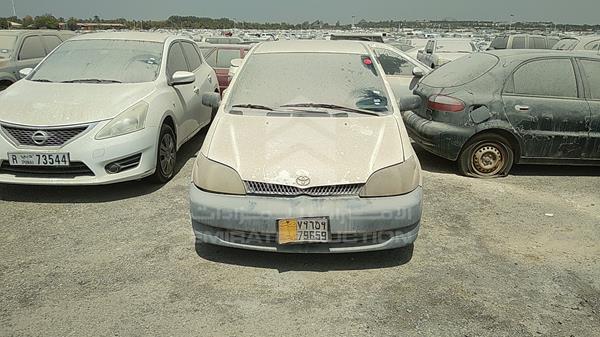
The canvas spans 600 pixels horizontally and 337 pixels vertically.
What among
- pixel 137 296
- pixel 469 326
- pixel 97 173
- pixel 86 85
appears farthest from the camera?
pixel 86 85

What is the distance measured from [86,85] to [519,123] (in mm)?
4936

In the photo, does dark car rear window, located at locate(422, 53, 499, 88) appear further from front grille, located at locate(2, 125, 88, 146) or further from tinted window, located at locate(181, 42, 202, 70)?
front grille, located at locate(2, 125, 88, 146)

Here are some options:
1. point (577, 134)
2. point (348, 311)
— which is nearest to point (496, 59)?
point (577, 134)

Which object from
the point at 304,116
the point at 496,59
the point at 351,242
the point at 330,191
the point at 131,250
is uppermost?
the point at 496,59

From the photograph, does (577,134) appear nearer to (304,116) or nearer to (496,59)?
(496,59)

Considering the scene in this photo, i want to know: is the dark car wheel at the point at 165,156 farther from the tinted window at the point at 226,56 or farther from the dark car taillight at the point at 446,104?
the tinted window at the point at 226,56

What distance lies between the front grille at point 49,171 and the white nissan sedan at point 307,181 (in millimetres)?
1620

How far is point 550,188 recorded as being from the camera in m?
5.44

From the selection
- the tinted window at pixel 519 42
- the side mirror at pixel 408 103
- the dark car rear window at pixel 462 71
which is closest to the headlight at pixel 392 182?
the side mirror at pixel 408 103

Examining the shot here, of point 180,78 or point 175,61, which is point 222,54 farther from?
point 180,78

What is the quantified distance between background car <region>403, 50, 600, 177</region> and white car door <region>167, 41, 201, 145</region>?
2980mm

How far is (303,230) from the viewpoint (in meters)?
3.13

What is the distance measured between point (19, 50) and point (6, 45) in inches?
10.6

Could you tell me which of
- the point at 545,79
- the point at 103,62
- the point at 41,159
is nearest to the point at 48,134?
the point at 41,159
